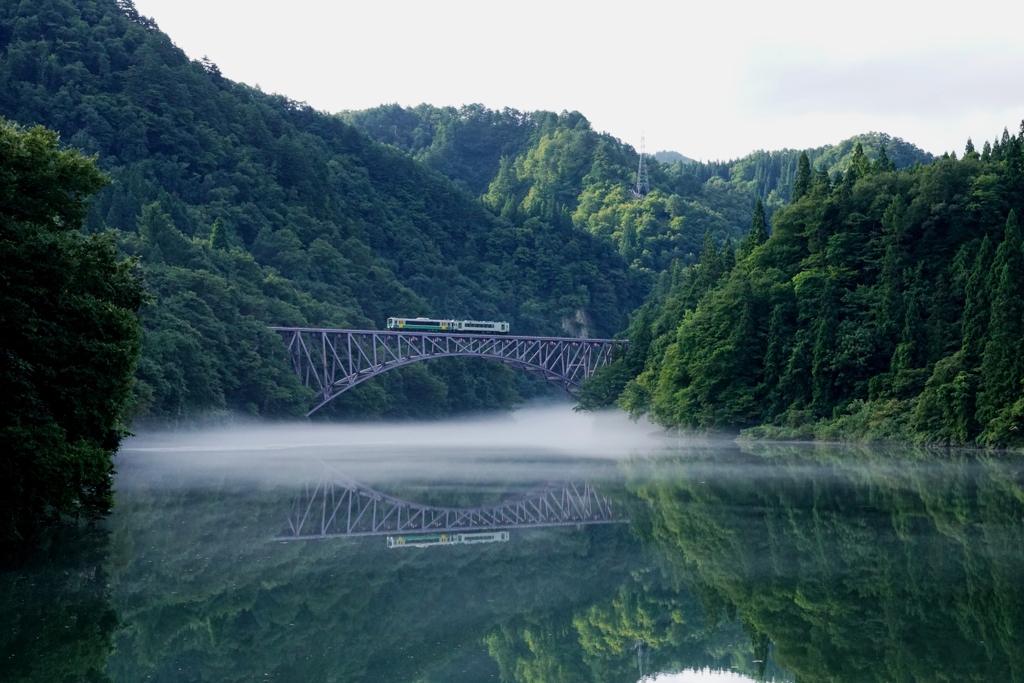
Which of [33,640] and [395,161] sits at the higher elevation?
[395,161]

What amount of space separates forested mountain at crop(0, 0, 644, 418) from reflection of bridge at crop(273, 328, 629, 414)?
2284 mm

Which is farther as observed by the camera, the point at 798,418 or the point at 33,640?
the point at 798,418

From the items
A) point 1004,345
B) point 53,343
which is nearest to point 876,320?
point 1004,345

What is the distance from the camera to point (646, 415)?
80.5m

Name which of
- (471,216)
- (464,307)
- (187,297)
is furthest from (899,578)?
(471,216)

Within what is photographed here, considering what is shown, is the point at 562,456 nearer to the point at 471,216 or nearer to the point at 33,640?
the point at 33,640

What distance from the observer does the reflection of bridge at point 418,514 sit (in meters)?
24.4

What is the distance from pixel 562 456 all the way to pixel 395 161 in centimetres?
10757

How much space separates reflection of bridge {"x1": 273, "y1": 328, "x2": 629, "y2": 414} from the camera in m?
85.8

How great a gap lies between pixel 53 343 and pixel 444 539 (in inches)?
284

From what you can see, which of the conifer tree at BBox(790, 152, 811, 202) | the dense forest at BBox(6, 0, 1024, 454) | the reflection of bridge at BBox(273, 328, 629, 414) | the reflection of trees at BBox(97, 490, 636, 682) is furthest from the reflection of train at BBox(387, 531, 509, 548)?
the reflection of bridge at BBox(273, 328, 629, 414)

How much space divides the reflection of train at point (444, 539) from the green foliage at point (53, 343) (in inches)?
→ 191

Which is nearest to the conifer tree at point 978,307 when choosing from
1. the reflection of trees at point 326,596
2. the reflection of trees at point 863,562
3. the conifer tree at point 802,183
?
the reflection of trees at point 863,562

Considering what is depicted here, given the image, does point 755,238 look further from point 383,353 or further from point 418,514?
point 418,514
